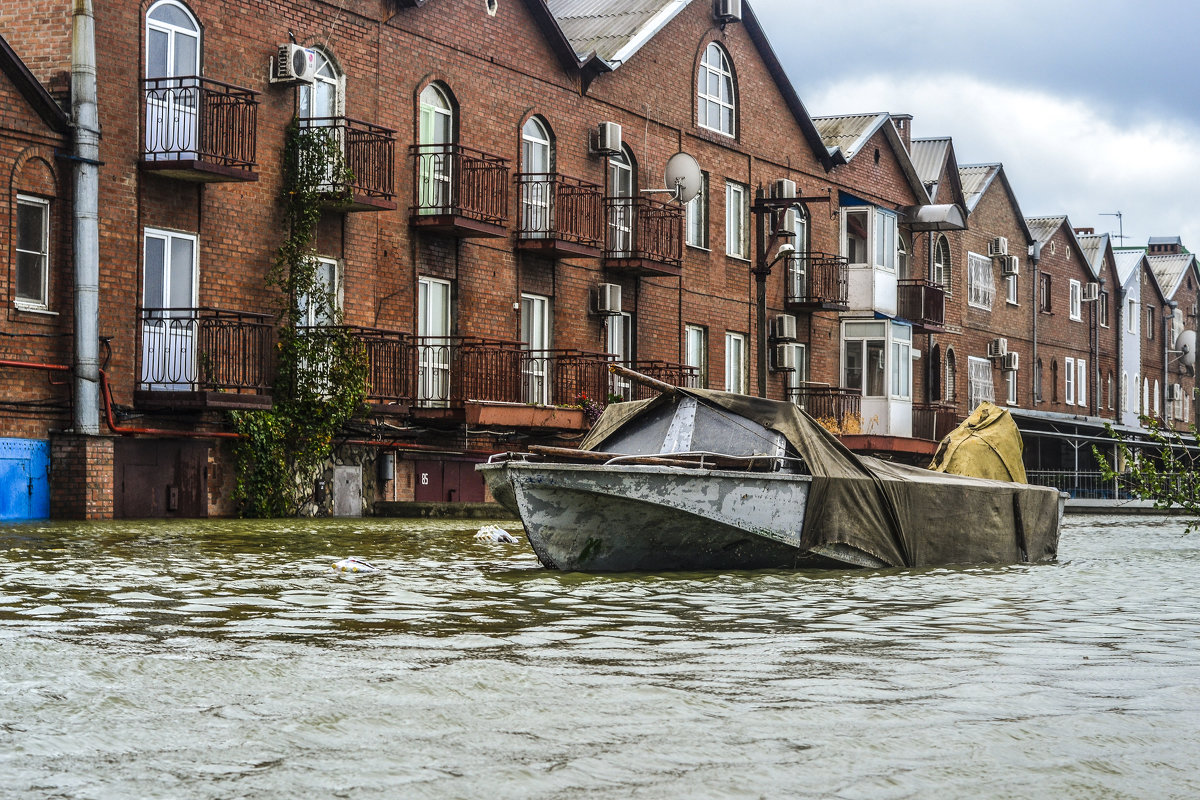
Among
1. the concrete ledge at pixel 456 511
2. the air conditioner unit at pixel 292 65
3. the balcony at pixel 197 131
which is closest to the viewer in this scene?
the balcony at pixel 197 131

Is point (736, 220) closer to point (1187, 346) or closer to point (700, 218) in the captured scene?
point (700, 218)

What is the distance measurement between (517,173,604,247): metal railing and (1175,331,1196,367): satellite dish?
39.7m

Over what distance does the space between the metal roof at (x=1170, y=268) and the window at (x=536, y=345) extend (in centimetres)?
4091

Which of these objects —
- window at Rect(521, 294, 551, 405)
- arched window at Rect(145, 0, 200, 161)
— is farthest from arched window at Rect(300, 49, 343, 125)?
window at Rect(521, 294, 551, 405)

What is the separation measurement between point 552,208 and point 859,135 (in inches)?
566

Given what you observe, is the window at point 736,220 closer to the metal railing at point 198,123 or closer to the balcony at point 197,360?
the metal railing at point 198,123

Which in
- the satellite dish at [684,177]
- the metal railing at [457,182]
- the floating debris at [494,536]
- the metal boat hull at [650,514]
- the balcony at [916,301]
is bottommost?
the floating debris at [494,536]

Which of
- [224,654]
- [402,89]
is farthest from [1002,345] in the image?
[224,654]

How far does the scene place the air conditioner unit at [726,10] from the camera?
34.5 m

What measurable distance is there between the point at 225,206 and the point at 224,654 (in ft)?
53.0

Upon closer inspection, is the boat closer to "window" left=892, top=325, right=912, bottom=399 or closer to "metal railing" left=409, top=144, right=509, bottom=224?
"metal railing" left=409, top=144, right=509, bottom=224

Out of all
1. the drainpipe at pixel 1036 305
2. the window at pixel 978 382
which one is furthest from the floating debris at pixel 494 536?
the drainpipe at pixel 1036 305

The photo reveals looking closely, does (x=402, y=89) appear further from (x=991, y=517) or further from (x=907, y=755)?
(x=907, y=755)

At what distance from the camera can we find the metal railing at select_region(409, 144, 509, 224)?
1033 inches
